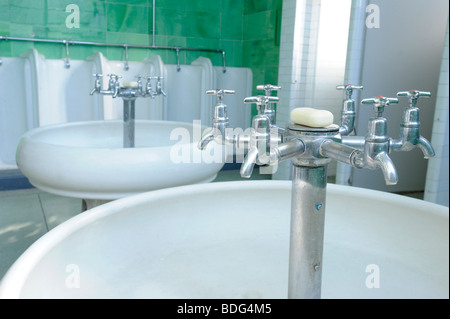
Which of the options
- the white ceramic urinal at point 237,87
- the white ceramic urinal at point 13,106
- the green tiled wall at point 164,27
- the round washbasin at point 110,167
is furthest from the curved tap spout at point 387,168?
the white ceramic urinal at point 237,87

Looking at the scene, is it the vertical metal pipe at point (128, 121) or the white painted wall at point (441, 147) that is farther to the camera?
the white painted wall at point (441, 147)

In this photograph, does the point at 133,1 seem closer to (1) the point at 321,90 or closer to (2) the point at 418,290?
(1) the point at 321,90

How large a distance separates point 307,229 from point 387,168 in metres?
0.12

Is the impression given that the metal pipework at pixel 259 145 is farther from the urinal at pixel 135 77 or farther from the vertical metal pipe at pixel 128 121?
the urinal at pixel 135 77

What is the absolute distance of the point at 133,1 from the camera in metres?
3.21

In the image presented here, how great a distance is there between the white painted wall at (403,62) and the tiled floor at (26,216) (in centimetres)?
25

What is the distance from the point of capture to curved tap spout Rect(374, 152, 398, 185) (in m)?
0.34

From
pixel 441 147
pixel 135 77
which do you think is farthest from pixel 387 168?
pixel 135 77

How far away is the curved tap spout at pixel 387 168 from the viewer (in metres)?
0.34

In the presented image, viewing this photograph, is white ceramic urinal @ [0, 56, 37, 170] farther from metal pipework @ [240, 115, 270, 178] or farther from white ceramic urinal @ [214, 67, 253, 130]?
metal pipework @ [240, 115, 270, 178]
